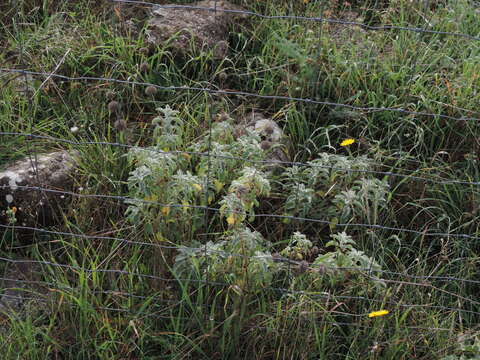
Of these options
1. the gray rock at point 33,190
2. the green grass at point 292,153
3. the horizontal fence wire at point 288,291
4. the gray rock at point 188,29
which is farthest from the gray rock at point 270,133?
the gray rock at point 33,190

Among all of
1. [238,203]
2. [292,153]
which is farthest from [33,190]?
[292,153]

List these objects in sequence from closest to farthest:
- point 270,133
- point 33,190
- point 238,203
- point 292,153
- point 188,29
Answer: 1. point 238,203
2. point 33,190
3. point 270,133
4. point 292,153
5. point 188,29

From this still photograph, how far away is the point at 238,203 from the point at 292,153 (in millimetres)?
873

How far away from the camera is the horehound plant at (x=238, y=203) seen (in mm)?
2645

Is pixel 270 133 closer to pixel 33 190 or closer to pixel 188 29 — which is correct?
pixel 188 29

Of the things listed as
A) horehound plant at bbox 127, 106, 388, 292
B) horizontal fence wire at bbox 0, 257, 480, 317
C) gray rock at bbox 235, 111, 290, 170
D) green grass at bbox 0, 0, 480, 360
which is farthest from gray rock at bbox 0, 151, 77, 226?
gray rock at bbox 235, 111, 290, 170

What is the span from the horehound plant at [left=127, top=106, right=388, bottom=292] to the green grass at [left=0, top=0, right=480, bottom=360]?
81 mm

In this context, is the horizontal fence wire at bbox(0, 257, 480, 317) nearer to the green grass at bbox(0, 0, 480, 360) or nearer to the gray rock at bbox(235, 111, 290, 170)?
the green grass at bbox(0, 0, 480, 360)

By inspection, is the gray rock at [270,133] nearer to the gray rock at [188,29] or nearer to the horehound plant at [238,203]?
the horehound plant at [238,203]

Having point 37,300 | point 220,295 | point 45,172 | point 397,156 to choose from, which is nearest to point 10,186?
point 45,172

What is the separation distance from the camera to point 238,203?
2.65 meters

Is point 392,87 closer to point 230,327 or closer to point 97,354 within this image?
point 230,327

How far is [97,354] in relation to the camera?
2.67 meters

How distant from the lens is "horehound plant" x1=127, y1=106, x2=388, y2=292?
8.68 feet
